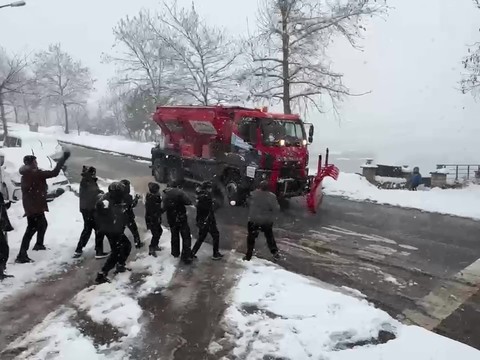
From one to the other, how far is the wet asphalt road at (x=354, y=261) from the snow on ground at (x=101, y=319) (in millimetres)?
225

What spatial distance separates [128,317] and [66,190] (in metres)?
8.35

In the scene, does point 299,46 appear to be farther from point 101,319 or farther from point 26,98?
point 26,98

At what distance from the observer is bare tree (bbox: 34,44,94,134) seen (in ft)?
145

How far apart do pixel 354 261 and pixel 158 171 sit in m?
10.5

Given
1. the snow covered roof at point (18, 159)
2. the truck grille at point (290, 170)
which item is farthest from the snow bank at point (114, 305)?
the snow covered roof at point (18, 159)

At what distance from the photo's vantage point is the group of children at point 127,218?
6.47 metres

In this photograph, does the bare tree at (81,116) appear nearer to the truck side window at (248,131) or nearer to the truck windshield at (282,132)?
the truck side window at (248,131)

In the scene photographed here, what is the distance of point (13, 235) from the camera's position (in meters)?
8.79

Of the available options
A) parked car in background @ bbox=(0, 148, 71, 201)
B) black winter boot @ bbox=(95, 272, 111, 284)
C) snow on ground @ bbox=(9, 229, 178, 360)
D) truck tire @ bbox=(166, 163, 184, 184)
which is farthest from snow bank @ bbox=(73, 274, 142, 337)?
truck tire @ bbox=(166, 163, 184, 184)

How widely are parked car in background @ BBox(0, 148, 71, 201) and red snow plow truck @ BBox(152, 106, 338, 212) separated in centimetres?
419

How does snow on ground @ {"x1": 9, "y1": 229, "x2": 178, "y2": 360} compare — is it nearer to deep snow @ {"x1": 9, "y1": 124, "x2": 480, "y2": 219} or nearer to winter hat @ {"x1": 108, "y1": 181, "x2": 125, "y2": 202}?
winter hat @ {"x1": 108, "y1": 181, "x2": 125, "y2": 202}

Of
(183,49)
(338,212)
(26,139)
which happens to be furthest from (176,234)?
(183,49)

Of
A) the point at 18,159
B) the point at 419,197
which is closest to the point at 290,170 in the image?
the point at 419,197

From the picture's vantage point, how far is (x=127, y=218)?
7.32 metres
